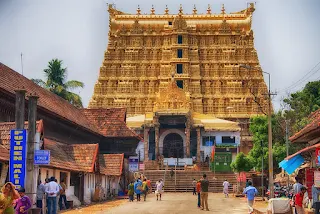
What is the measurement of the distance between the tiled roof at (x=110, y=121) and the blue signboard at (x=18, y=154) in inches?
1089

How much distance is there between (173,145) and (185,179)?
1655 centimetres

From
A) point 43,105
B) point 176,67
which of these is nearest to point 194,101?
point 176,67

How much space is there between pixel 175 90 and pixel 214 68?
13199 mm

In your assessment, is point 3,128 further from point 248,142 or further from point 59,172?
point 248,142

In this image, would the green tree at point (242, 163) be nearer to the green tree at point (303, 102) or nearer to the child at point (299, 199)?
the green tree at point (303, 102)

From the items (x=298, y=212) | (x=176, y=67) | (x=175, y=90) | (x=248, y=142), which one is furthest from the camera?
(x=176, y=67)

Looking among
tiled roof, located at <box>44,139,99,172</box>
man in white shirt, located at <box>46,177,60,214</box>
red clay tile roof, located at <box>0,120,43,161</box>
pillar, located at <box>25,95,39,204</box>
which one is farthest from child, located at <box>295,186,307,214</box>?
tiled roof, located at <box>44,139,99,172</box>

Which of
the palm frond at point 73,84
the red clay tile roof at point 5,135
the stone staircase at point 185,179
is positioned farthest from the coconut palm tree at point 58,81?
the red clay tile roof at point 5,135

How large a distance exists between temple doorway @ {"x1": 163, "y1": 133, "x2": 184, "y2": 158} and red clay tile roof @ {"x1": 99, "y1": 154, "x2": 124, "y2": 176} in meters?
28.7

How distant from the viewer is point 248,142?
7588cm

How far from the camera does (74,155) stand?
116 feet

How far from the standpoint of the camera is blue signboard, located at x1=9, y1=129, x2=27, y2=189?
21.1m

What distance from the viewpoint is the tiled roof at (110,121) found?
4934 centimetres

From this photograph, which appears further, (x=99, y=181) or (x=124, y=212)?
(x=99, y=181)
